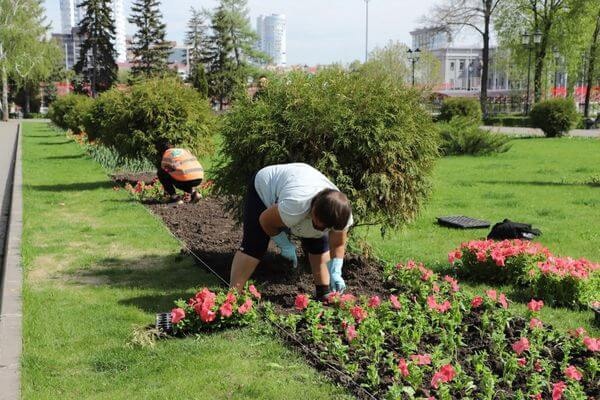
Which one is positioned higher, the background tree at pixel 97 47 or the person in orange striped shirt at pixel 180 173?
the background tree at pixel 97 47

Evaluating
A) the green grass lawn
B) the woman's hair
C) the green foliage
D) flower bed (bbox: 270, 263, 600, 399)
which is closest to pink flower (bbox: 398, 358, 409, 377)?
flower bed (bbox: 270, 263, 600, 399)


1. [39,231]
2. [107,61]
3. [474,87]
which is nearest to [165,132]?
[39,231]

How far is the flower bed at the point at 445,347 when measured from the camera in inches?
133

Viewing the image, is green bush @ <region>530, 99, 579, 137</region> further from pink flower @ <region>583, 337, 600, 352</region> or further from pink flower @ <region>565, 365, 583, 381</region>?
pink flower @ <region>565, 365, 583, 381</region>

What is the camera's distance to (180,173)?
31.5 feet

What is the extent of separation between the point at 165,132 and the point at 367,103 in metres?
6.52

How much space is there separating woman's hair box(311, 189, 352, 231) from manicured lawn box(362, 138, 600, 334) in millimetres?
1780

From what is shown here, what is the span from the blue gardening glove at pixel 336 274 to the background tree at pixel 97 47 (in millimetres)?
59163

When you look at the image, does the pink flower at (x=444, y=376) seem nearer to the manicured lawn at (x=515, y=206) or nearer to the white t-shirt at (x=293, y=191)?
the white t-shirt at (x=293, y=191)

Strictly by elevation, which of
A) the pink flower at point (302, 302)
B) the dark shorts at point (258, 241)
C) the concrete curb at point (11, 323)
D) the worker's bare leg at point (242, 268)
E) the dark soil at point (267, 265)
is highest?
the dark shorts at point (258, 241)

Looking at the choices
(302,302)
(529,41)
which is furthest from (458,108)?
(302,302)

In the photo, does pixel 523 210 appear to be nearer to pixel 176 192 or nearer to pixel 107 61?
pixel 176 192

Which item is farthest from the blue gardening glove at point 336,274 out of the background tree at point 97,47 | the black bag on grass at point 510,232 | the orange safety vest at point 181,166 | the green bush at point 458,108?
the background tree at point 97,47

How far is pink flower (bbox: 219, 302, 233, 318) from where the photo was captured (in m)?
4.25
